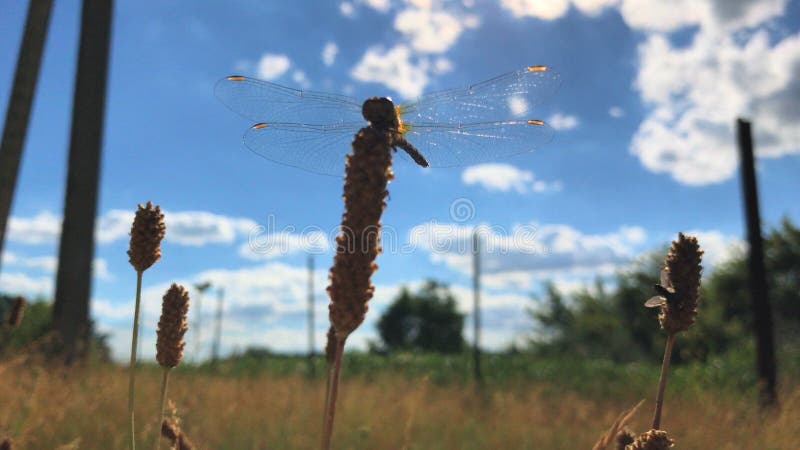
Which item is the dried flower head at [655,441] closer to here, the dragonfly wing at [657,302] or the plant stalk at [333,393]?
the dragonfly wing at [657,302]

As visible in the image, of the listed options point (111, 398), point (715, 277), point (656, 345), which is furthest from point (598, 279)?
point (111, 398)

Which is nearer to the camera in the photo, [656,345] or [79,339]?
[79,339]

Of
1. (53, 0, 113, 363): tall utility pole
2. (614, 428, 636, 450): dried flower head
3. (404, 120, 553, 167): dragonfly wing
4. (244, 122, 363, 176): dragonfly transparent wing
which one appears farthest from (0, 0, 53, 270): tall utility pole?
(53, 0, 113, 363): tall utility pole

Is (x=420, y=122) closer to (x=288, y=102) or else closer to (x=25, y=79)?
(x=288, y=102)

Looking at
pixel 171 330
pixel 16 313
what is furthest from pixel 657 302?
pixel 16 313

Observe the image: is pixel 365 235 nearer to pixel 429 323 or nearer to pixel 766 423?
pixel 766 423
